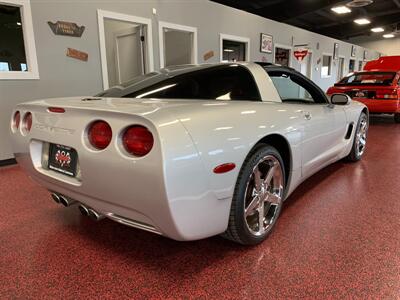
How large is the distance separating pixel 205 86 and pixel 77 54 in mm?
3330

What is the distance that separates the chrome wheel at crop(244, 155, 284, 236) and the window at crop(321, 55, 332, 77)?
38.0 feet

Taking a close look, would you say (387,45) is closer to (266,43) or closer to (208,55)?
(266,43)

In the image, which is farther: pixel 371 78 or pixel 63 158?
pixel 371 78

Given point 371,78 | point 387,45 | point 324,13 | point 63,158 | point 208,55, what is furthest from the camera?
point 387,45

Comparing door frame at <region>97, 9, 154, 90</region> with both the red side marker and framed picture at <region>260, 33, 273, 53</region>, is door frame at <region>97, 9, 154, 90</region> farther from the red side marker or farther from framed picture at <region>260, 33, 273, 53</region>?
the red side marker

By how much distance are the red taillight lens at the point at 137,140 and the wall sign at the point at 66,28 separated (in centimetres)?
368

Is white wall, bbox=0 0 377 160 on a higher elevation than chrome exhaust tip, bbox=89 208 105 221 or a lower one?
higher

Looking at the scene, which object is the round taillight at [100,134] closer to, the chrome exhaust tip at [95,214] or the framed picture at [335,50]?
the chrome exhaust tip at [95,214]

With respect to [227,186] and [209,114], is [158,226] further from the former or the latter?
[209,114]

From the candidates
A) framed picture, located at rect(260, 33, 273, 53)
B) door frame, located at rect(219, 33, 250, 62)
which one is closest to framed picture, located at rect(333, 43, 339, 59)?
framed picture, located at rect(260, 33, 273, 53)

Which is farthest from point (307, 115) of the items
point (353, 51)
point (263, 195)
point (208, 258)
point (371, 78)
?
point (353, 51)

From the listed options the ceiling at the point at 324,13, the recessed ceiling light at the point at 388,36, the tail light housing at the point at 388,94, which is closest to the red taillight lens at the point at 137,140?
the tail light housing at the point at 388,94

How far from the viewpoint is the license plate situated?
1515 mm

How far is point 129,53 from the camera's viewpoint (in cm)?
602
